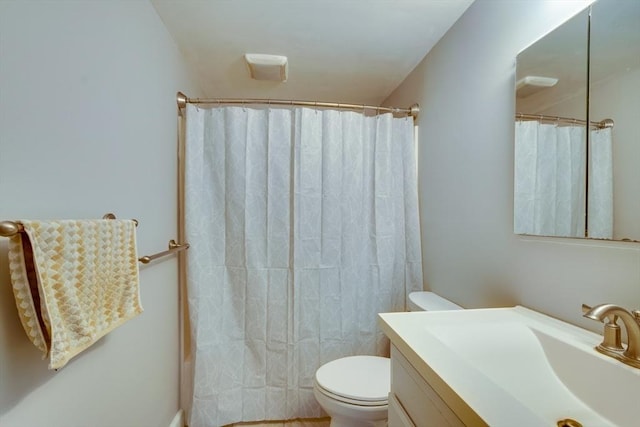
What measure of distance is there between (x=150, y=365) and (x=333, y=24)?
1839 mm

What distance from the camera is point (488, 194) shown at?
116 centimetres

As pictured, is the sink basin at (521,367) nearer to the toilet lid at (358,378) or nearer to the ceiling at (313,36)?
the toilet lid at (358,378)

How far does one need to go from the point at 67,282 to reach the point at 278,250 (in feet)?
3.35

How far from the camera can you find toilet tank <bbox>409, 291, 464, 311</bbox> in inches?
52.9

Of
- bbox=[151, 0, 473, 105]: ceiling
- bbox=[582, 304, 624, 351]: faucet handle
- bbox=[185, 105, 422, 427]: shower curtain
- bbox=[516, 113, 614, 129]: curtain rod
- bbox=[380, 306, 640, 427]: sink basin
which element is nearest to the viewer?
bbox=[380, 306, 640, 427]: sink basin

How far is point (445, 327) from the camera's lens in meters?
0.82

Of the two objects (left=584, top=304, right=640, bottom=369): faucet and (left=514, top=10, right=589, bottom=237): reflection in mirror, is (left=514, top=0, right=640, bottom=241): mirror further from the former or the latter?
(left=584, top=304, right=640, bottom=369): faucet

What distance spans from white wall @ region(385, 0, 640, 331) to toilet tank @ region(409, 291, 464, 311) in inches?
1.9

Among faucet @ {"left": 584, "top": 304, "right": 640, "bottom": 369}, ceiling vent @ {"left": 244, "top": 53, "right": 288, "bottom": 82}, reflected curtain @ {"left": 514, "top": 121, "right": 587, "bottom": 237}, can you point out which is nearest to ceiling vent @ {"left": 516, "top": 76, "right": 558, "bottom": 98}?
Result: reflected curtain @ {"left": 514, "top": 121, "right": 587, "bottom": 237}

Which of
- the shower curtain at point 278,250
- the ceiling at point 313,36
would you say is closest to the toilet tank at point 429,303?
the shower curtain at point 278,250

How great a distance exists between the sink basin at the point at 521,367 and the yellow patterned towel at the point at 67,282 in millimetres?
786

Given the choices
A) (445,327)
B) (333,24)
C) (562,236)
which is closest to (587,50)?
(562,236)

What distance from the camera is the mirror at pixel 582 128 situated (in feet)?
2.26

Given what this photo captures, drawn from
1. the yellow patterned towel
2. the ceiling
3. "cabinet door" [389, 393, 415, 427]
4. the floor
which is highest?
the ceiling
